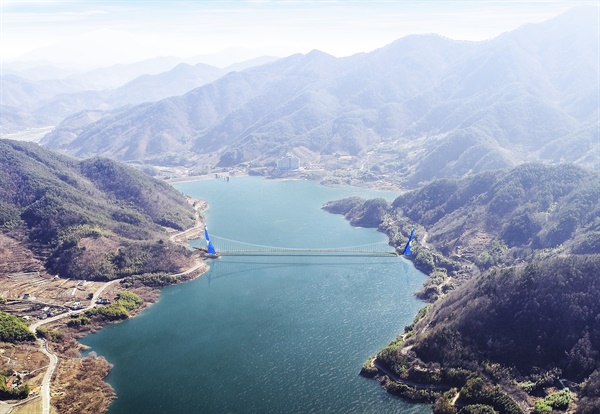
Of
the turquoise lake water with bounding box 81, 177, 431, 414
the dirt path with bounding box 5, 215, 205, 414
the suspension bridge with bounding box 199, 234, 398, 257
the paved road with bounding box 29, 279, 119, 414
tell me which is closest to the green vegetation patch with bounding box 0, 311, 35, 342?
the dirt path with bounding box 5, 215, 205, 414

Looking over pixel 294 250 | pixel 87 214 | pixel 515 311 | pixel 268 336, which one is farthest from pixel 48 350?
pixel 515 311

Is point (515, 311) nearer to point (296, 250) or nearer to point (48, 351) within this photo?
point (296, 250)

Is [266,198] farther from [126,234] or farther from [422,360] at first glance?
[422,360]

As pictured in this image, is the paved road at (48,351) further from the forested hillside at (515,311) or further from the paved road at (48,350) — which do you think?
the forested hillside at (515,311)

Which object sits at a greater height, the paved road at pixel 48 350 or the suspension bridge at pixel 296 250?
the suspension bridge at pixel 296 250

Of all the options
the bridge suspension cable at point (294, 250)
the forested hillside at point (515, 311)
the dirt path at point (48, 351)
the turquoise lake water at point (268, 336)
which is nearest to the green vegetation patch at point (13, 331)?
the dirt path at point (48, 351)

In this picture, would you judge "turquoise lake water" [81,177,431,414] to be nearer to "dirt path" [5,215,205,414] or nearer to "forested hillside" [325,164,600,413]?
"forested hillside" [325,164,600,413]
